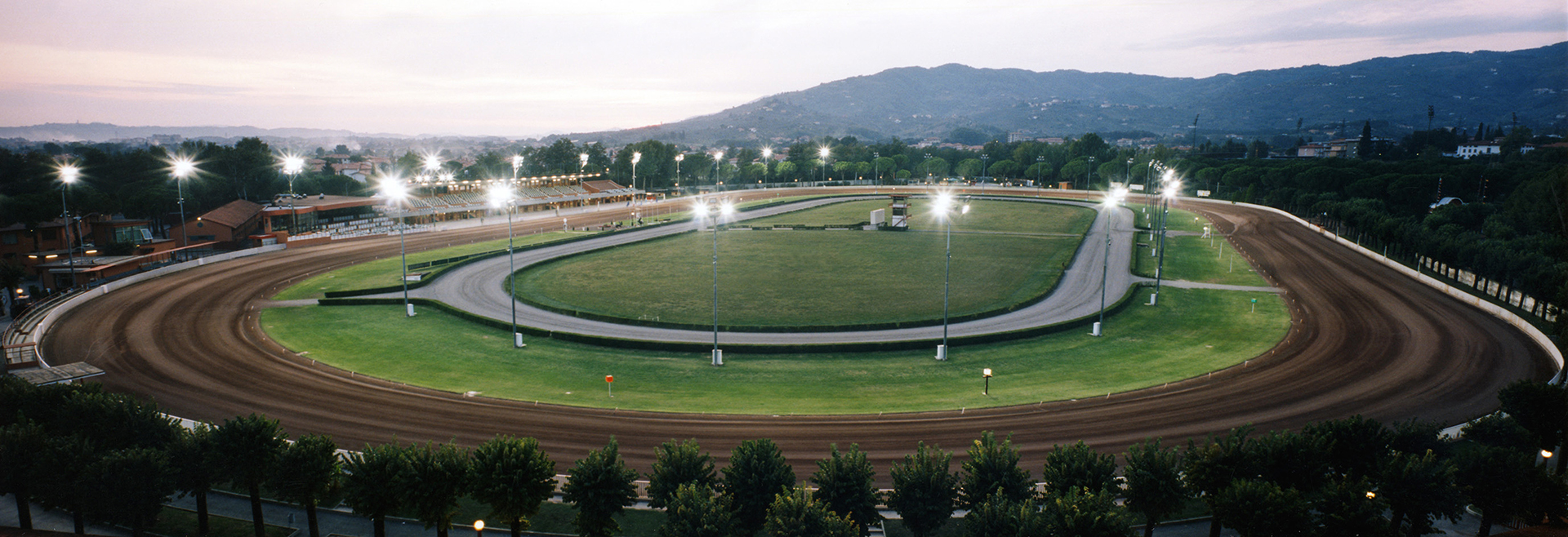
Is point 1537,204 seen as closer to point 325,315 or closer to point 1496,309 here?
point 1496,309

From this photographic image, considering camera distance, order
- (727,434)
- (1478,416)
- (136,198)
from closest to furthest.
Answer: (727,434) < (1478,416) < (136,198)

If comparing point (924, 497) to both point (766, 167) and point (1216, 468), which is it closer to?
point (1216, 468)

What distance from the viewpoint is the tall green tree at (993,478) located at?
19.2m

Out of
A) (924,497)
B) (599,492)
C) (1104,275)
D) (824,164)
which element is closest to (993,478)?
(924,497)

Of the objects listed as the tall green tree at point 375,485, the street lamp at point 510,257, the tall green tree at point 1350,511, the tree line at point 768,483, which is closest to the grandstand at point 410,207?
the street lamp at point 510,257

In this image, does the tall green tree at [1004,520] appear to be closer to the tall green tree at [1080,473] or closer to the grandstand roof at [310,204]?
the tall green tree at [1080,473]

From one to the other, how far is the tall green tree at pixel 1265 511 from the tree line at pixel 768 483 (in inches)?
1.6

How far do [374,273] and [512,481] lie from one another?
4957cm

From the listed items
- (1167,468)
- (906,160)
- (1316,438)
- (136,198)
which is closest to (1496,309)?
(1316,438)

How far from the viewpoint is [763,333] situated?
4100cm

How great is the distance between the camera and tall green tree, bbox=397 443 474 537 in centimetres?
1858

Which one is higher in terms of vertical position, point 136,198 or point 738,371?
point 136,198

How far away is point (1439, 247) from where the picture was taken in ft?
182

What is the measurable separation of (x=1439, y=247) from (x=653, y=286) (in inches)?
2420
